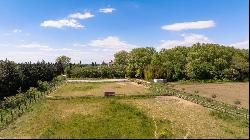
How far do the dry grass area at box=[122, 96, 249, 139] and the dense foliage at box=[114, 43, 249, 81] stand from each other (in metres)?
50.2

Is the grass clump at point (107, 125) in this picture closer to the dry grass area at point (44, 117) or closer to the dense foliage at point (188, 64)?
the dry grass area at point (44, 117)

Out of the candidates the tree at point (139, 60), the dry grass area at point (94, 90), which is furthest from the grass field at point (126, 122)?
the tree at point (139, 60)

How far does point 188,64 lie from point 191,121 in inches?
2634

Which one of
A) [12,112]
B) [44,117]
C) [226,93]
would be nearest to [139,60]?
[226,93]

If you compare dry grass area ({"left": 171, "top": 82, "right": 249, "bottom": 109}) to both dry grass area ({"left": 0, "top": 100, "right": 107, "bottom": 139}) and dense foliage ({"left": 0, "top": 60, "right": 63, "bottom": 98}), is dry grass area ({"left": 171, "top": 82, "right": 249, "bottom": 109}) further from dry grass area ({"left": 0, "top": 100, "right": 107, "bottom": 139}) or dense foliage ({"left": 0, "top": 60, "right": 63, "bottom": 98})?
dense foliage ({"left": 0, "top": 60, "right": 63, "bottom": 98})

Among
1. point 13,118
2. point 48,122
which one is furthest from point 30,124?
point 13,118

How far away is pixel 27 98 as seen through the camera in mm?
48781

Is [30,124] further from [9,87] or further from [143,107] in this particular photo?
[9,87]

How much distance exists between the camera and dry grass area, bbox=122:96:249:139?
24.5 metres

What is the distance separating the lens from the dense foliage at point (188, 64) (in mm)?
93625

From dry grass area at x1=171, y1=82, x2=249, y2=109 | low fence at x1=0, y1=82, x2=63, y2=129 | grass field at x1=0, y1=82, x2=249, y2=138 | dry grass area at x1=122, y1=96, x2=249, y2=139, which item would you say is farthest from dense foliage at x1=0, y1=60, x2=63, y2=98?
dry grass area at x1=171, y1=82, x2=249, y2=109

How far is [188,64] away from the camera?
95.8m

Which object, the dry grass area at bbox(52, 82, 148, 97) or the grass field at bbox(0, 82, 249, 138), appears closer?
the grass field at bbox(0, 82, 249, 138)

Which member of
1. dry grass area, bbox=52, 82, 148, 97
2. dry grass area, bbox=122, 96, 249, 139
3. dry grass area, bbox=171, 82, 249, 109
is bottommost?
dry grass area, bbox=122, 96, 249, 139
